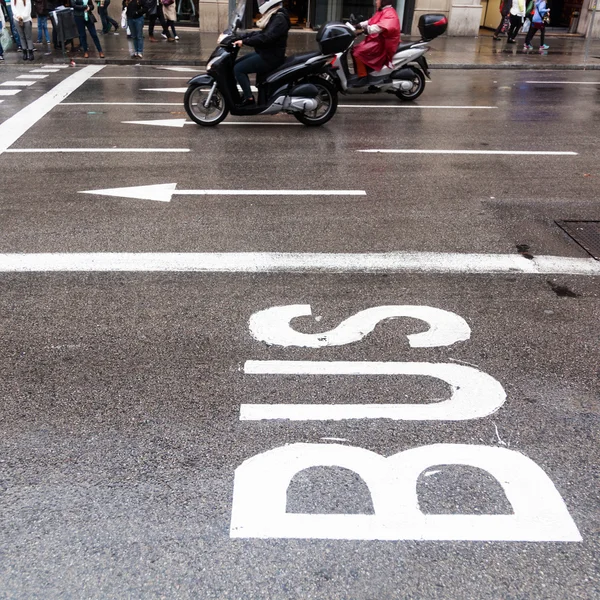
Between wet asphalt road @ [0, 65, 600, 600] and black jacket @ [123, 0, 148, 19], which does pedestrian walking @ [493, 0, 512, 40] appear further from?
wet asphalt road @ [0, 65, 600, 600]

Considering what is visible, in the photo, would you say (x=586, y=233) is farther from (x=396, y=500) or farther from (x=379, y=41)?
(x=379, y=41)

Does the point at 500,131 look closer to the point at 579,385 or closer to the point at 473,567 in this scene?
the point at 579,385

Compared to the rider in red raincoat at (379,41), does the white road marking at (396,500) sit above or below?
below

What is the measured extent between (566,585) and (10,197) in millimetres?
6509

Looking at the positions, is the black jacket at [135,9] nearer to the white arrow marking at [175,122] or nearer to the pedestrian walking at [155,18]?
the pedestrian walking at [155,18]

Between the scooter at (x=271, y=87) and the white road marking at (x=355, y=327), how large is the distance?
603cm

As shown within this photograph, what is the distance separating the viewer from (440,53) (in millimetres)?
20172

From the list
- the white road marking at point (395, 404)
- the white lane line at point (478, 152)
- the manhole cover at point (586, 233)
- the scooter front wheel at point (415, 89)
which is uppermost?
the scooter front wheel at point (415, 89)

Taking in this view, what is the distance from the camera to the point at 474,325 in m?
4.65

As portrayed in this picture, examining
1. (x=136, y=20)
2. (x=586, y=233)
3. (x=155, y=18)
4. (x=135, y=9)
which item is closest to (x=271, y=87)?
(x=586, y=233)

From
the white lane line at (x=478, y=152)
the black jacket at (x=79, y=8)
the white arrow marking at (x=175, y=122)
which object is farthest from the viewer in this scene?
the black jacket at (x=79, y=8)

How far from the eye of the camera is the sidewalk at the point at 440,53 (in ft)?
59.1

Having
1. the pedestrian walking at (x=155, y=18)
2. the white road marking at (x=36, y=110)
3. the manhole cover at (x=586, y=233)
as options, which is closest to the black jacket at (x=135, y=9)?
the white road marking at (x=36, y=110)

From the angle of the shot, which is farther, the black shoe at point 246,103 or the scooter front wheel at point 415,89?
the scooter front wheel at point 415,89
